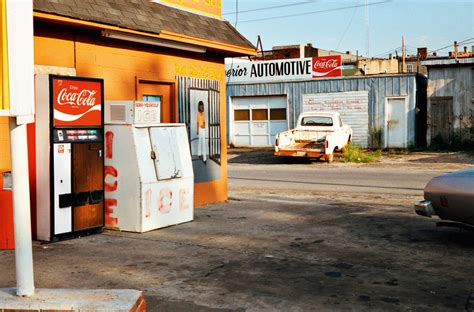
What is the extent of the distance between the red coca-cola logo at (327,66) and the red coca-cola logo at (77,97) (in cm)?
2373

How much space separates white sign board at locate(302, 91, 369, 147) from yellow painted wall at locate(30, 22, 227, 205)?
17.0 m

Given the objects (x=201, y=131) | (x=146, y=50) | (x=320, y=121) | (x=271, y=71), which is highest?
(x=271, y=71)

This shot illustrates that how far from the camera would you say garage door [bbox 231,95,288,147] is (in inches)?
1222

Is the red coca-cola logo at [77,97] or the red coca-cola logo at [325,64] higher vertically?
the red coca-cola logo at [325,64]

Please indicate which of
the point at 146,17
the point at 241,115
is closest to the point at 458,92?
the point at 241,115

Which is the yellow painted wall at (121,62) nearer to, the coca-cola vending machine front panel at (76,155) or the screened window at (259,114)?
the coca-cola vending machine front panel at (76,155)

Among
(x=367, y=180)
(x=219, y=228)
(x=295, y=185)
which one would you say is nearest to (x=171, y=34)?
(x=219, y=228)

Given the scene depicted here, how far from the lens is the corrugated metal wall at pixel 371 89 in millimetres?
27469

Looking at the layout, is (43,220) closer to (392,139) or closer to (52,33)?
(52,33)

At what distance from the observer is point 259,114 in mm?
31531

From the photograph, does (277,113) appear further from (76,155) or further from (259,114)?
(76,155)

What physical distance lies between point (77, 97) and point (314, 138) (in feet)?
53.4

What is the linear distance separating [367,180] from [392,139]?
429 inches

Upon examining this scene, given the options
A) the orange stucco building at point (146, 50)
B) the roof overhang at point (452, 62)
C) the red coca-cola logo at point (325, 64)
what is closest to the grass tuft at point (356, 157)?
the roof overhang at point (452, 62)
